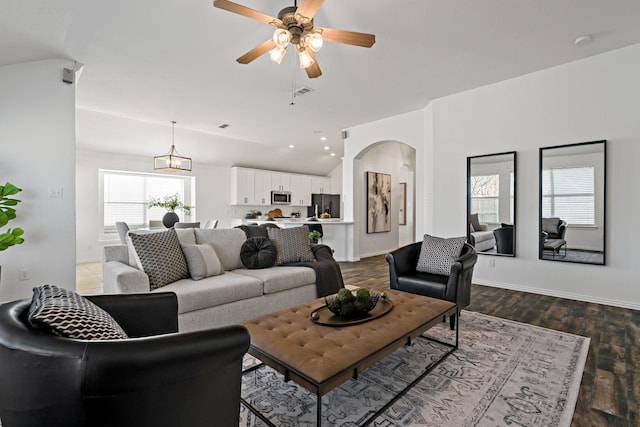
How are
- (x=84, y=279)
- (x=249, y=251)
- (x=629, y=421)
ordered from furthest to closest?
1. (x=84, y=279)
2. (x=249, y=251)
3. (x=629, y=421)

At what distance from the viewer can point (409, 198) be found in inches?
375

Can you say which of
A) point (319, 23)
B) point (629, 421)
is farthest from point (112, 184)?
point (629, 421)

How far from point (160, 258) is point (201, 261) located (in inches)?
13.7

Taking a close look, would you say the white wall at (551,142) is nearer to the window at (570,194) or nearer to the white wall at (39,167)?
the window at (570,194)

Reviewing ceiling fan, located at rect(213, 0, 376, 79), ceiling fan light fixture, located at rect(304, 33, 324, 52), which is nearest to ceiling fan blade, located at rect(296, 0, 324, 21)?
ceiling fan, located at rect(213, 0, 376, 79)

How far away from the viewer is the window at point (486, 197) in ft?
14.6

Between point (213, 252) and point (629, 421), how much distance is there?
3099mm

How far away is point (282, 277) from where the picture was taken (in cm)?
313

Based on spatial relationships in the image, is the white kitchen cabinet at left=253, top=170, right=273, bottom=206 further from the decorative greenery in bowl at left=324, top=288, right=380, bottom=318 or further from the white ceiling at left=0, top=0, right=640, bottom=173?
the decorative greenery in bowl at left=324, top=288, right=380, bottom=318

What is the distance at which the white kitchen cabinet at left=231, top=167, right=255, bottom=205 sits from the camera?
8.86m

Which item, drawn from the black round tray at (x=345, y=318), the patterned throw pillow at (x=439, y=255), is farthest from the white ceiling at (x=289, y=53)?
the black round tray at (x=345, y=318)

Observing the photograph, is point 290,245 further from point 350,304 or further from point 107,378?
point 107,378

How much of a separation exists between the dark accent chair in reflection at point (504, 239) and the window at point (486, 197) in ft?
0.47

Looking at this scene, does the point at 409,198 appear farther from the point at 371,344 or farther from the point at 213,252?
the point at 371,344
